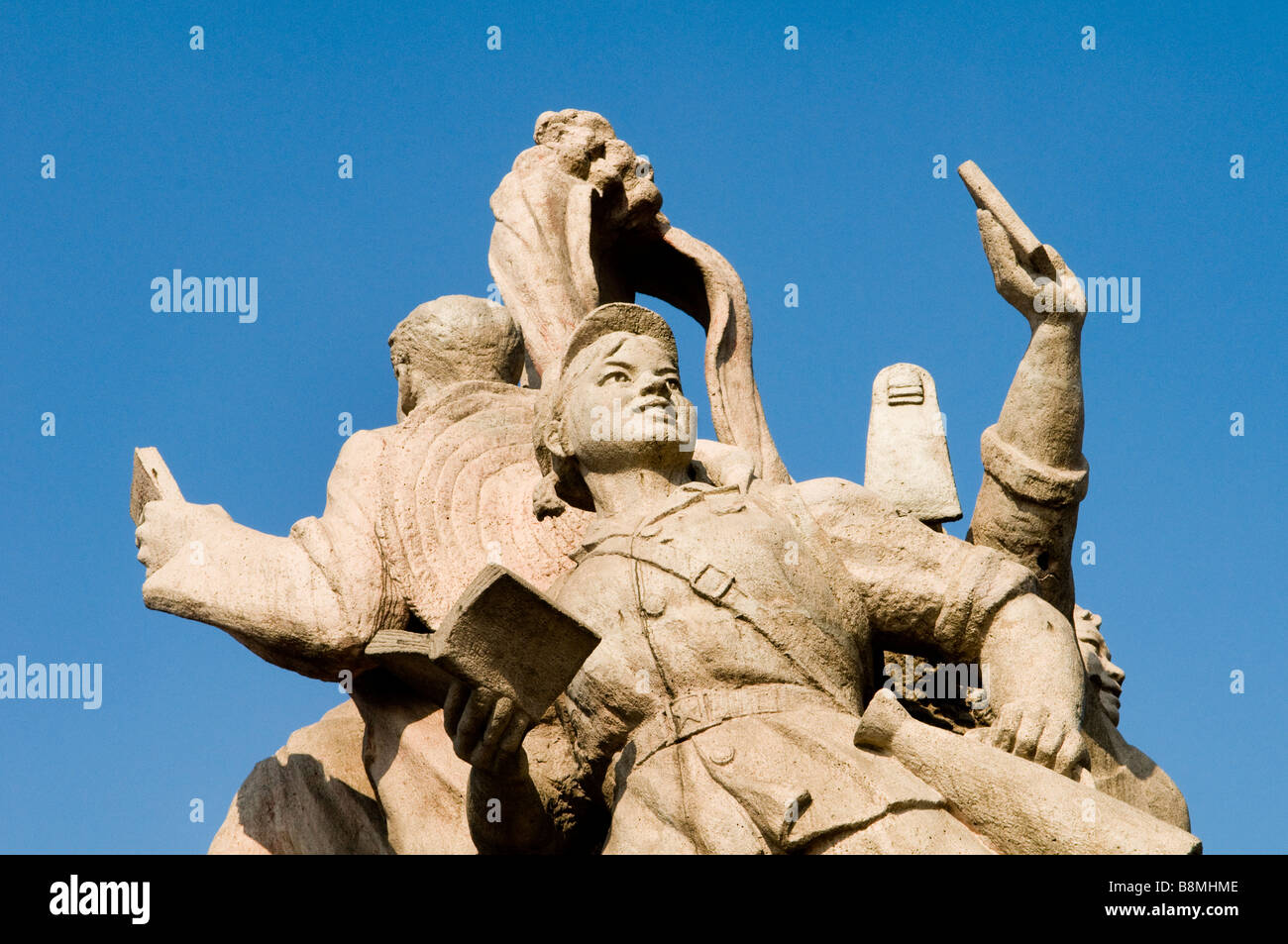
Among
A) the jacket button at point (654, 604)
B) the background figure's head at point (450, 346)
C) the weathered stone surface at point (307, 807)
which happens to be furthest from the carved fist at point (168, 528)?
the jacket button at point (654, 604)

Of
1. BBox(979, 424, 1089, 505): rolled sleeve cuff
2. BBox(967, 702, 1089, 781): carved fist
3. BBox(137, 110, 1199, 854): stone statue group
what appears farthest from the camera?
BBox(979, 424, 1089, 505): rolled sleeve cuff

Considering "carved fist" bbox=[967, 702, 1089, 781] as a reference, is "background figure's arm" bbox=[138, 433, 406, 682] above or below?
above

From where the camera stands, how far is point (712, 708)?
8633mm

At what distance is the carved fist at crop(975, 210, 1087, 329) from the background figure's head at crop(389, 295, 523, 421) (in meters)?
2.66

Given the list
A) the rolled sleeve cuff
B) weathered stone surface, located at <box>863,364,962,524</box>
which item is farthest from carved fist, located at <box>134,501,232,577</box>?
the rolled sleeve cuff

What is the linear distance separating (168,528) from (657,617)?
8.06 ft

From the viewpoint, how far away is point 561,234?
11.8 metres

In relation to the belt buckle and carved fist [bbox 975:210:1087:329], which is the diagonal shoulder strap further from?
carved fist [bbox 975:210:1087:329]

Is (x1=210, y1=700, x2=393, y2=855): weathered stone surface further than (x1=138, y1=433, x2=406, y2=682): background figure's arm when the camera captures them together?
Yes

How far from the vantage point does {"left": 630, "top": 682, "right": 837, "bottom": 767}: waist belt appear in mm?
8609

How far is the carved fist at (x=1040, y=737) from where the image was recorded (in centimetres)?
834

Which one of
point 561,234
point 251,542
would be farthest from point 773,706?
point 561,234

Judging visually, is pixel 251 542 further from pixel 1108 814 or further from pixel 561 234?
pixel 1108 814

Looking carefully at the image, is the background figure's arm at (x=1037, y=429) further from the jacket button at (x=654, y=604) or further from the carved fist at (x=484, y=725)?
the carved fist at (x=484, y=725)
